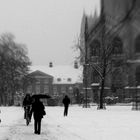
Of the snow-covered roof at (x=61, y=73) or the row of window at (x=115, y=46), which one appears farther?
the snow-covered roof at (x=61, y=73)

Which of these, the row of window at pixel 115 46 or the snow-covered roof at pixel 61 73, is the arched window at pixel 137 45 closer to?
the row of window at pixel 115 46

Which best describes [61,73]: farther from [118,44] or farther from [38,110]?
[118,44]

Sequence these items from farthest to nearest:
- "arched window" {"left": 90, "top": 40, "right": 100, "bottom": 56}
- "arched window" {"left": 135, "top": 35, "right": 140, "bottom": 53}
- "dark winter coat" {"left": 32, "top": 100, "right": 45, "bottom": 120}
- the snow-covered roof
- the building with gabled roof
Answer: the snow-covered roof < the building with gabled roof < "dark winter coat" {"left": 32, "top": 100, "right": 45, "bottom": 120} < "arched window" {"left": 90, "top": 40, "right": 100, "bottom": 56} < "arched window" {"left": 135, "top": 35, "right": 140, "bottom": 53}

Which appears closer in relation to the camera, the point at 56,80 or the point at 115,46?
the point at 115,46

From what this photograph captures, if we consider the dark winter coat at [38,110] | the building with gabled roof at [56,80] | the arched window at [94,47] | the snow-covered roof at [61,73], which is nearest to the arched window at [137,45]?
the arched window at [94,47]

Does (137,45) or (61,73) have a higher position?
(61,73)

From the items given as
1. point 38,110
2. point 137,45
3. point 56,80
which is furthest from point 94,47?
point 56,80

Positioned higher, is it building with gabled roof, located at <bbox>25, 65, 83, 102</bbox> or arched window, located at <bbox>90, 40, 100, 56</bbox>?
building with gabled roof, located at <bbox>25, 65, 83, 102</bbox>

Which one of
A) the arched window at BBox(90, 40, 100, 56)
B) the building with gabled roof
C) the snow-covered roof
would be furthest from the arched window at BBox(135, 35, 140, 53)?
the snow-covered roof

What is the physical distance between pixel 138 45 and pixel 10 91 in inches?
3378

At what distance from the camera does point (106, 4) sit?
206cm

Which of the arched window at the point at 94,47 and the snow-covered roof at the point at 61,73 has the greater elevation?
the snow-covered roof at the point at 61,73

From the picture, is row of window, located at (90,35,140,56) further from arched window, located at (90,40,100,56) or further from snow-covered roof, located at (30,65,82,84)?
snow-covered roof, located at (30,65,82,84)

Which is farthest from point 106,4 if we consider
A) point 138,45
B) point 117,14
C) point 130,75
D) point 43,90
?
point 43,90
